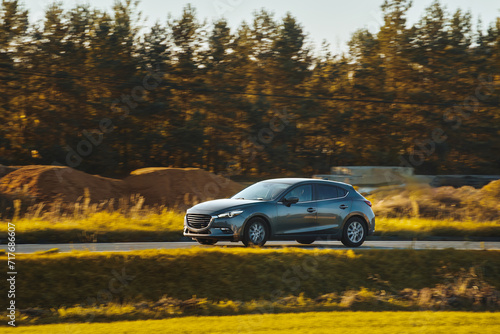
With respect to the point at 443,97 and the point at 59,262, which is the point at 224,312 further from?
the point at 443,97

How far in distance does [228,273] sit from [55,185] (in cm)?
1870

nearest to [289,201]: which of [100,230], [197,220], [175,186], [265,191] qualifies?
[265,191]

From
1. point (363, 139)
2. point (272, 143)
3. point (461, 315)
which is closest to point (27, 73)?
point (272, 143)

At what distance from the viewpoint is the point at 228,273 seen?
40.5ft

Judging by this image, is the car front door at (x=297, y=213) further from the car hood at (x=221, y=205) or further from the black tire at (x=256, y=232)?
the car hood at (x=221, y=205)

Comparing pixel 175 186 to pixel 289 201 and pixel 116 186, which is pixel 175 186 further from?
pixel 289 201

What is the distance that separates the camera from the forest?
40.9 meters

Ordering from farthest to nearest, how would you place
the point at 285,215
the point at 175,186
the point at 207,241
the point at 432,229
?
the point at 175,186, the point at 432,229, the point at 207,241, the point at 285,215

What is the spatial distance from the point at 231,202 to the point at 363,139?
3578 centimetres

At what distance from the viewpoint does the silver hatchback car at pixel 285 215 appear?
14.6m

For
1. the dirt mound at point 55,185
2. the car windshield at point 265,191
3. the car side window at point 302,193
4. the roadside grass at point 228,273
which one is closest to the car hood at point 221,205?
the car windshield at point 265,191

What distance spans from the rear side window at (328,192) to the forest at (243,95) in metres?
25.1

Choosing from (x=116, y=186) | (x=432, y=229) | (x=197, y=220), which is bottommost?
(x=432, y=229)

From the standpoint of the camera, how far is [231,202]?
15.0 meters
